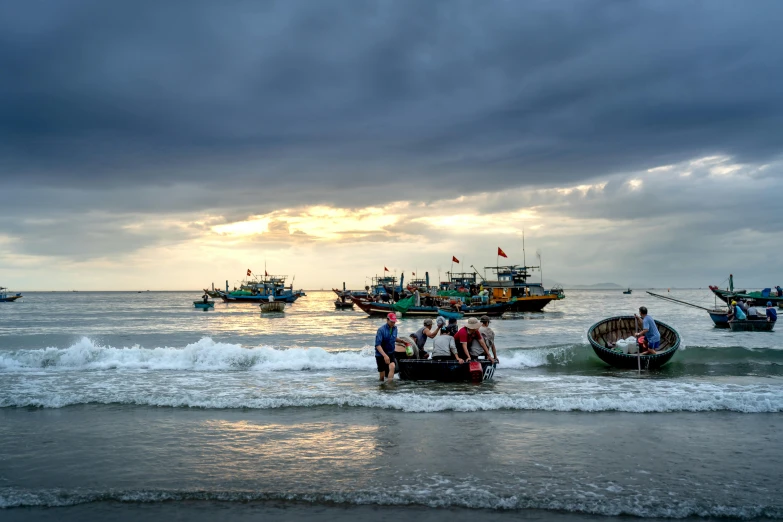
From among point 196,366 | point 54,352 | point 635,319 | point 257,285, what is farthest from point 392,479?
point 257,285

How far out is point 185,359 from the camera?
17.8 m

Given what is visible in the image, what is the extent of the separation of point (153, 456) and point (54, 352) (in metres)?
13.4

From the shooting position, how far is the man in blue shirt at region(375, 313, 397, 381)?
12852 millimetres

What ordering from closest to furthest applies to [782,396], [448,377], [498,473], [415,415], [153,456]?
[498,473] → [153,456] → [415,415] → [782,396] → [448,377]

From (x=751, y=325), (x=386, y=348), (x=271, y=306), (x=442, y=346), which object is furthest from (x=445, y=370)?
(x=271, y=306)

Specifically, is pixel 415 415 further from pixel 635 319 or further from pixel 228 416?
pixel 635 319

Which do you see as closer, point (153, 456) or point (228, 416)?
point (153, 456)

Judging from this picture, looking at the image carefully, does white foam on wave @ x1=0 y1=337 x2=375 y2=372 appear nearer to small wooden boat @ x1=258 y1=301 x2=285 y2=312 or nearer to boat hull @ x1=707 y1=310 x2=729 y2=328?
boat hull @ x1=707 y1=310 x2=729 y2=328

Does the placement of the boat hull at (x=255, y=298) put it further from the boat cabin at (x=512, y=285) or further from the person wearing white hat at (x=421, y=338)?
the person wearing white hat at (x=421, y=338)

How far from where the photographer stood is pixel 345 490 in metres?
6.03

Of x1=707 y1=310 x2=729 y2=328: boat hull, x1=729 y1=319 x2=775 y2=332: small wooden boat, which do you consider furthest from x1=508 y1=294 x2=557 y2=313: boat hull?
x1=729 y1=319 x2=775 y2=332: small wooden boat

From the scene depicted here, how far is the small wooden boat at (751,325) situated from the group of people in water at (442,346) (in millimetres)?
24861

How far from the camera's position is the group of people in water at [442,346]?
42.6 feet

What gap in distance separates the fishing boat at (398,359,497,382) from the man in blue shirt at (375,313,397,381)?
1.18 feet
